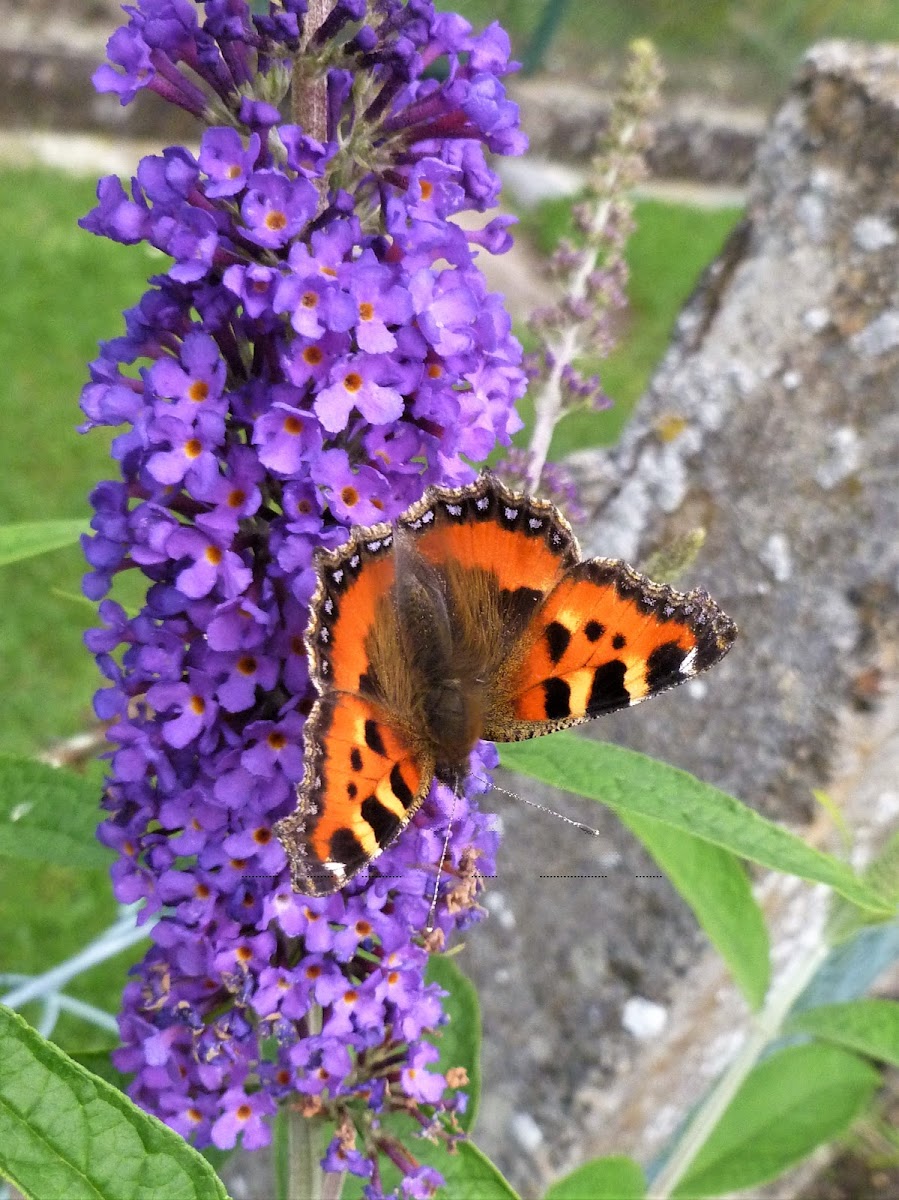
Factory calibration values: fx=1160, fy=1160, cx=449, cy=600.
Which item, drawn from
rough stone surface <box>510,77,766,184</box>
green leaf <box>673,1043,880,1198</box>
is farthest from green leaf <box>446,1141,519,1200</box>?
rough stone surface <box>510,77,766,184</box>

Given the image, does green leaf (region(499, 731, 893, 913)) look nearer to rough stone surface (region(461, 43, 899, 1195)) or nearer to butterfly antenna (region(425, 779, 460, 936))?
butterfly antenna (region(425, 779, 460, 936))

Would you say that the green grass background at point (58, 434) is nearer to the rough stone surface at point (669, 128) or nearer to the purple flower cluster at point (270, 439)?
the rough stone surface at point (669, 128)

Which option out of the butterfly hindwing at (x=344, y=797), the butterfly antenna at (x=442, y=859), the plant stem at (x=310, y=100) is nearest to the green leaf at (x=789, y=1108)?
the butterfly antenna at (x=442, y=859)

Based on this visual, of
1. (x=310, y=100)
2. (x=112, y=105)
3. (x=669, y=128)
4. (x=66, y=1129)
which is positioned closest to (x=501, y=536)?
(x=310, y=100)

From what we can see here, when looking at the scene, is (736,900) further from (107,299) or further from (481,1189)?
(107,299)

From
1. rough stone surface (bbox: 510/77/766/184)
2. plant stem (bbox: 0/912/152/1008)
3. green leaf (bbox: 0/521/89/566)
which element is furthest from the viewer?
rough stone surface (bbox: 510/77/766/184)

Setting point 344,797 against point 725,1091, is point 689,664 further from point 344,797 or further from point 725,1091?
point 725,1091
